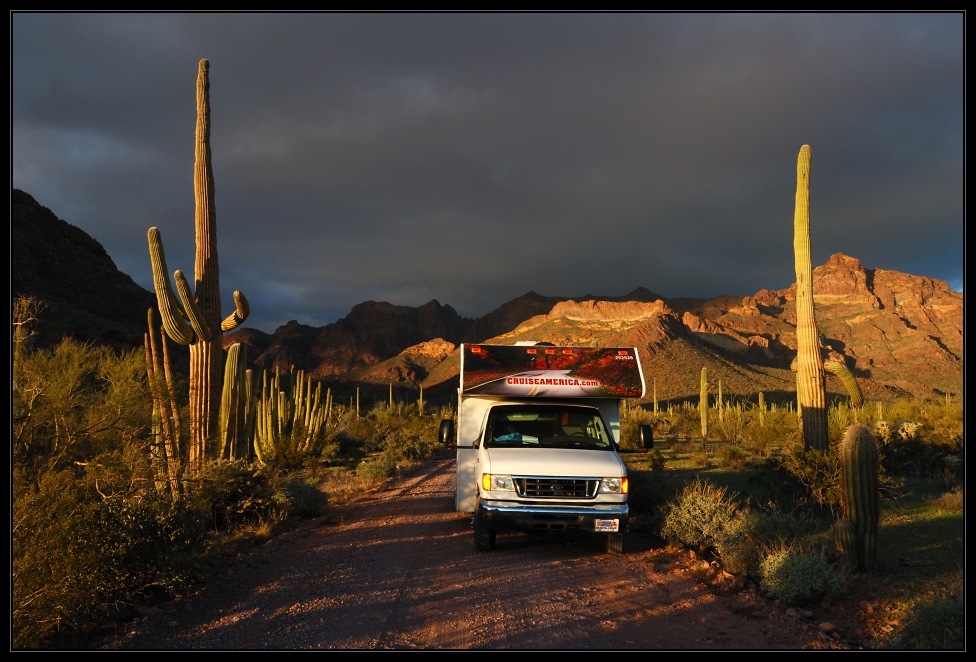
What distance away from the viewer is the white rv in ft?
26.9

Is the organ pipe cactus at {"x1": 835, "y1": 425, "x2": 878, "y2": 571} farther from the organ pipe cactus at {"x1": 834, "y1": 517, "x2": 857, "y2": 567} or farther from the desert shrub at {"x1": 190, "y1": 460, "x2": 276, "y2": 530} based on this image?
the desert shrub at {"x1": 190, "y1": 460, "x2": 276, "y2": 530}

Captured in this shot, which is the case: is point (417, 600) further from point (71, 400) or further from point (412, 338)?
point (412, 338)

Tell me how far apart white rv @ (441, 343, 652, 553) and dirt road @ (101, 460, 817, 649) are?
0.64 metres

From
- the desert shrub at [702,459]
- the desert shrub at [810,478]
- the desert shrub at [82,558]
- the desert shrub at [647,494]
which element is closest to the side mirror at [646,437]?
the desert shrub at [647,494]

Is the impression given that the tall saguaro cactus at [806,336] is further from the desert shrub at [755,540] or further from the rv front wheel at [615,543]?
the rv front wheel at [615,543]

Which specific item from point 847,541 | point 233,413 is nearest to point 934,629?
point 847,541

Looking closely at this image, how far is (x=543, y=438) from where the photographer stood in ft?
32.1

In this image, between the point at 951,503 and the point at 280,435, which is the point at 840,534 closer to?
the point at 951,503

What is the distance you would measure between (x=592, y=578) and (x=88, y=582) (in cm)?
517

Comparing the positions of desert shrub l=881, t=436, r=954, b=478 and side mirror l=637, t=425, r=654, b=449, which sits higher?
side mirror l=637, t=425, r=654, b=449

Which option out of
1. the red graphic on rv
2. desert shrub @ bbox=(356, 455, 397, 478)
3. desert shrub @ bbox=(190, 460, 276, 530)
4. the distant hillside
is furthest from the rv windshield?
the distant hillside

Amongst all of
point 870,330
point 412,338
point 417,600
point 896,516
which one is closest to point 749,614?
point 417,600

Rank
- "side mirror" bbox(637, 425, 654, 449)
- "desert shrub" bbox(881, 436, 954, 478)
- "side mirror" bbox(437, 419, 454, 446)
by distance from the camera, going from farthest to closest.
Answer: "desert shrub" bbox(881, 436, 954, 478) < "side mirror" bbox(437, 419, 454, 446) < "side mirror" bbox(637, 425, 654, 449)

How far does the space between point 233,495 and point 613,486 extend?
21.0 feet
